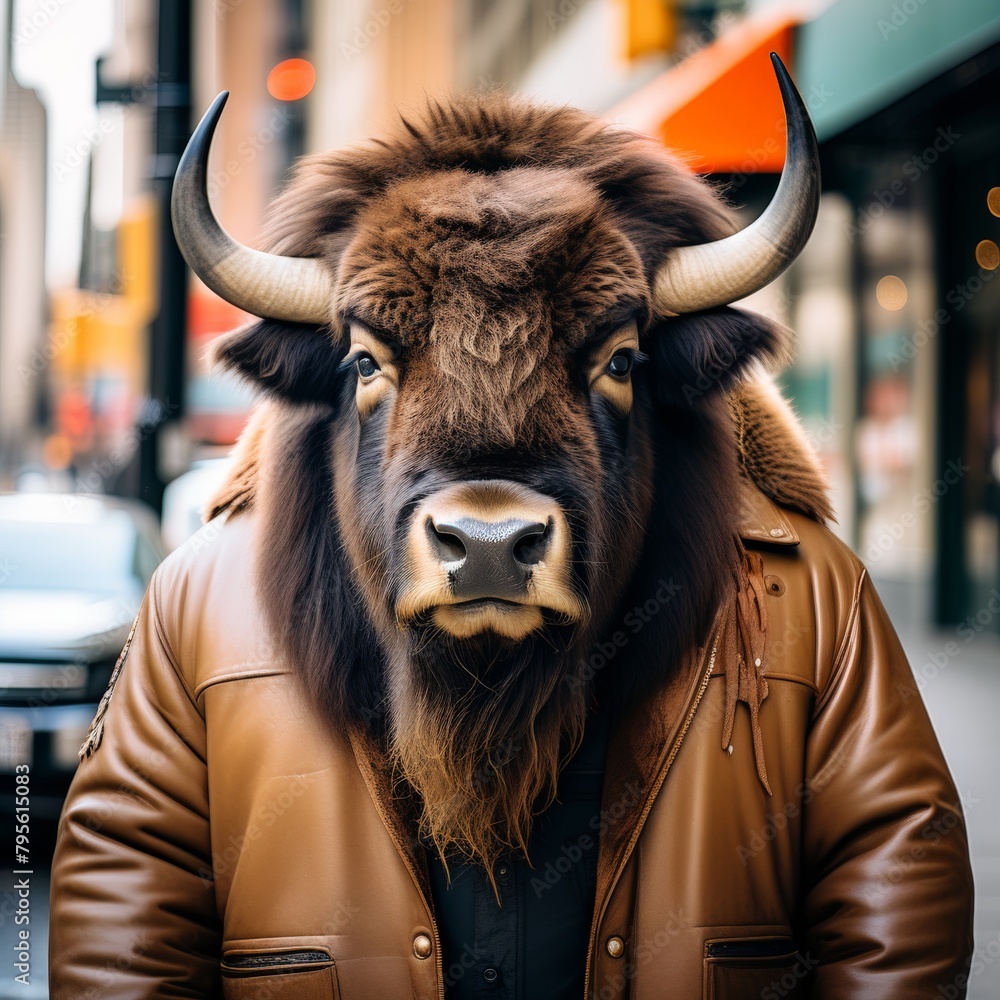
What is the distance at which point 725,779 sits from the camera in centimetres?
234

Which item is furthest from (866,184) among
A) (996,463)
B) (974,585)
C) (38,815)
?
(38,815)

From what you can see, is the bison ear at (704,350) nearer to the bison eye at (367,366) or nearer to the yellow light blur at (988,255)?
the bison eye at (367,366)

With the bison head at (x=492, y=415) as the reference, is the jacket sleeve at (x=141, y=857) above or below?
below

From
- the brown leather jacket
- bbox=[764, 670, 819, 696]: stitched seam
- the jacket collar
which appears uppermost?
the jacket collar

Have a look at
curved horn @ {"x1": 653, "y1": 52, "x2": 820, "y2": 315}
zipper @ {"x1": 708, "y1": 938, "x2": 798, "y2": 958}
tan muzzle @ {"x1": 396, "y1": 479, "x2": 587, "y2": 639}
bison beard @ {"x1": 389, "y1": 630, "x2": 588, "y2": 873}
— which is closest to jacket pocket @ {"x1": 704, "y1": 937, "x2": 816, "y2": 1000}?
zipper @ {"x1": 708, "y1": 938, "x2": 798, "y2": 958}

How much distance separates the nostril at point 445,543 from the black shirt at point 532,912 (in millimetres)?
625

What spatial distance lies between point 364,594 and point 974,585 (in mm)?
10513

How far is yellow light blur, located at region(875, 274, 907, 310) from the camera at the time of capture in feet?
41.8

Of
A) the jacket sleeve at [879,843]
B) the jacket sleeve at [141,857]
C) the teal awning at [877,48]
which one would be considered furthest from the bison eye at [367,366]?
the teal awning at [877,48]

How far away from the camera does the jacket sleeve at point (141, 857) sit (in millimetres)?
2344

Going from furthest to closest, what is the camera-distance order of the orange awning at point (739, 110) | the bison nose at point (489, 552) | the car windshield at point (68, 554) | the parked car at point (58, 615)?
1. the orange awning at point (739, 110)
2. the car windshield at point (68, 554)
3. the parked car at point (58, 615)
4. the bison nose at point (489, 552)

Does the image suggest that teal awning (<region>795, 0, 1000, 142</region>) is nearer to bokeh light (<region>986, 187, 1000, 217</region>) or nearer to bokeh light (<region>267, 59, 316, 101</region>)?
bokeh light (<region>986, 187, 1000, 217</region>)

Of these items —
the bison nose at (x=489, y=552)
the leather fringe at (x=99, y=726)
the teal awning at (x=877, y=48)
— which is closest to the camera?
the bison nose at (x=489, y=552)

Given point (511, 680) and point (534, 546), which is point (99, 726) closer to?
point (511, 680)
